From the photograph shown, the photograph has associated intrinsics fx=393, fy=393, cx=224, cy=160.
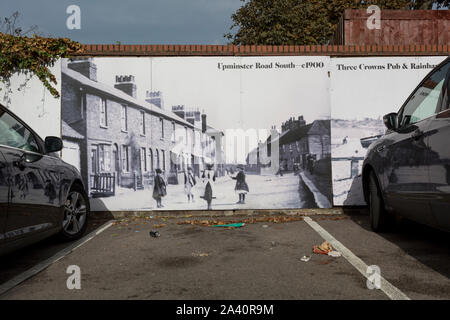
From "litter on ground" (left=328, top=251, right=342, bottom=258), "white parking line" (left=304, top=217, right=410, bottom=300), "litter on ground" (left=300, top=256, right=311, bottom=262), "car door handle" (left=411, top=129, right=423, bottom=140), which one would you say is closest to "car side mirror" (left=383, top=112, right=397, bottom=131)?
"car door handle" (left=411, top=129, right=423, bottom=140)

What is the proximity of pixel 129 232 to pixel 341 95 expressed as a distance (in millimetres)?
4735

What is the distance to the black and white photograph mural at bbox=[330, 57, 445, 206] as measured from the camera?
766 centimetres

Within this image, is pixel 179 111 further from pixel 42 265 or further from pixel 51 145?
pixel 42 265

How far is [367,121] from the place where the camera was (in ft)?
25.3

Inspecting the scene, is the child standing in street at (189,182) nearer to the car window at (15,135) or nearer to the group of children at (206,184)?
the group of children at (206,184)

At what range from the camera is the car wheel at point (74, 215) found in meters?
5.20

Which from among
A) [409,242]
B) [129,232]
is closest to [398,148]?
[409,242]

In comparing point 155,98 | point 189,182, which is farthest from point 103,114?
point 189,182

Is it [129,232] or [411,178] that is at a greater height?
[411,178]

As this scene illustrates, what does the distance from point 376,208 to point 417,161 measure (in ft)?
5.64

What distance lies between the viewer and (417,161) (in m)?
3.97

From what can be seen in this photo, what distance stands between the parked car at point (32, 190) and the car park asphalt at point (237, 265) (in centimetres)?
39

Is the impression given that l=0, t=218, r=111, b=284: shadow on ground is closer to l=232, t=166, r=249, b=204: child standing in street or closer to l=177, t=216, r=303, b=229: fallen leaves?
l=177, t=216, r=303, b=229: fallen leaves
